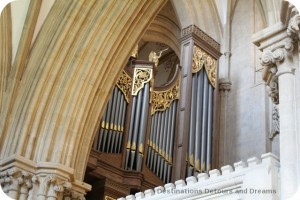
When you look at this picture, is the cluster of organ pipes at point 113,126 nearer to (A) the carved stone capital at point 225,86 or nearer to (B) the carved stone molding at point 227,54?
(A) the carved stone capital at point 225,86

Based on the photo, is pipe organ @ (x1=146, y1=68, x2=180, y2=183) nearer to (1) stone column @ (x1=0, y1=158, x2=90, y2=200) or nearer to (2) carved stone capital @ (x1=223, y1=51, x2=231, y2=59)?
(2) carved stone capital @ (x1=223, y1=51, x2=231, y2=59)

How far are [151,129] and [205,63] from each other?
4.99 feet

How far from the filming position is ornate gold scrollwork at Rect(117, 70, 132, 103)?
451 inches

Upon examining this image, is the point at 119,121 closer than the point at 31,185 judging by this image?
No

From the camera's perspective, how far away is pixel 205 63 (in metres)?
11.6

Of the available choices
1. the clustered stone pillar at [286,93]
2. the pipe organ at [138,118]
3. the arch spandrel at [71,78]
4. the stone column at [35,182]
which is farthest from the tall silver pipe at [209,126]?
the clustered stone pillar at [286,93]

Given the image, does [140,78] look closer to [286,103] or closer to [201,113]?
[201,113]

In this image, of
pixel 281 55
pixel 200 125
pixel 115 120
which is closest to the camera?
pixel 281 55

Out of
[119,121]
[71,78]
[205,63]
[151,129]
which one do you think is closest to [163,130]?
[151,129]

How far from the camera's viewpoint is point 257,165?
5.32 m

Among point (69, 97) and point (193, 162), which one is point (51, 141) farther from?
point (193, 162)

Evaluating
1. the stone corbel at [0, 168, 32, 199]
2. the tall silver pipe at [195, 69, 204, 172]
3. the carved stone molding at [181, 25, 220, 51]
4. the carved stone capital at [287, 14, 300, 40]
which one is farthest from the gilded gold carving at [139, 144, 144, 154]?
the carved stone capital at [287, 14, 300, 40]

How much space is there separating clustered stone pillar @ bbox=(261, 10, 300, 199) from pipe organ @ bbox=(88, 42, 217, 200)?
477 centimetres

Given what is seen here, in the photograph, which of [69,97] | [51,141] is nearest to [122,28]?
[69,97]
